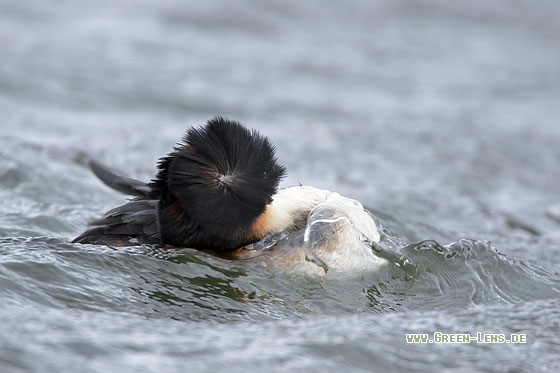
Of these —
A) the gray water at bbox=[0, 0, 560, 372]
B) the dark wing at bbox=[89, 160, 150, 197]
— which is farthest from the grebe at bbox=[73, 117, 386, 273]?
the dark wing at bbox=[89, 160, 150, 197]

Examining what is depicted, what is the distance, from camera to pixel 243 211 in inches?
225

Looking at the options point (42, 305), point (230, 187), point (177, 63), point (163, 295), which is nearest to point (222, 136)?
point (230, 187)

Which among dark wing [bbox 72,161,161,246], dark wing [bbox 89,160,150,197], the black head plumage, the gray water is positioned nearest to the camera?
the gray water

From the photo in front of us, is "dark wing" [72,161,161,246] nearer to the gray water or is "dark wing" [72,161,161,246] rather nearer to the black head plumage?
the gray water

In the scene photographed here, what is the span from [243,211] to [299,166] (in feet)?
19.5

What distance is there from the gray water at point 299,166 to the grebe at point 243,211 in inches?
6.5

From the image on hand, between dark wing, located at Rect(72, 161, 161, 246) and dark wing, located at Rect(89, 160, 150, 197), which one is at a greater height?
dark wing, located at Rect(89, 160, 150, 197)

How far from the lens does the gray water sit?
529 cm

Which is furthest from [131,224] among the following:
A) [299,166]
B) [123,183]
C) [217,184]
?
[299,166]

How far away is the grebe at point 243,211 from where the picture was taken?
5680 mm

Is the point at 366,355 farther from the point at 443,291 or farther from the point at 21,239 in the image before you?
the point at 21,239

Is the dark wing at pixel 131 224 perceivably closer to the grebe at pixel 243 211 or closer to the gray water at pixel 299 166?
the grebe at pixel 243 211

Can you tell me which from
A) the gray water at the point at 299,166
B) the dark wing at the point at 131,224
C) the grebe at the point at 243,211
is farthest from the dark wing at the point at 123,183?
the gray water at the point at 299,166

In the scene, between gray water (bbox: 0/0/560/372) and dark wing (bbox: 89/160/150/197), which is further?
dark wing (bbox: 89/160/150/197)
